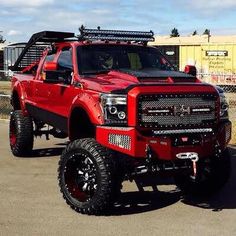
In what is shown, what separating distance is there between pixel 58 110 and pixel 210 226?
9.52 ft

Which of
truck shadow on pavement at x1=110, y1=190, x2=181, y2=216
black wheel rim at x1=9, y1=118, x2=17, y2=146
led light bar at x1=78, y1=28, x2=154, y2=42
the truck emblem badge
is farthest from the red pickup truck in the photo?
black wheel rim at x1=9, y1=118, x2=17, y2=146

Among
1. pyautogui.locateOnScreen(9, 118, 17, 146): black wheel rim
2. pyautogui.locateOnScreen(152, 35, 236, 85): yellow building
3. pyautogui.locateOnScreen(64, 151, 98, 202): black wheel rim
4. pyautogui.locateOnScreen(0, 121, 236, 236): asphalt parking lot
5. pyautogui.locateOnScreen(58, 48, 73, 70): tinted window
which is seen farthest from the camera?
pyautogui.locateOnScreen(152, 35, 236, 85): yellow building

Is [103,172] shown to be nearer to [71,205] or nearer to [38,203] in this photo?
[71,205]

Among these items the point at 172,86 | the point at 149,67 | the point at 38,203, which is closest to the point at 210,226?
the point at 172,86

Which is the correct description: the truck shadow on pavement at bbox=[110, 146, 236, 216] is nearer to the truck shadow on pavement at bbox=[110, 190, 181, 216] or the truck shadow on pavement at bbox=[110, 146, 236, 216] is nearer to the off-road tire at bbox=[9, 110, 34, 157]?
the truck shadow on pavement at bbox=[110, 190, 181, 216]

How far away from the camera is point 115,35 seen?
7.67m

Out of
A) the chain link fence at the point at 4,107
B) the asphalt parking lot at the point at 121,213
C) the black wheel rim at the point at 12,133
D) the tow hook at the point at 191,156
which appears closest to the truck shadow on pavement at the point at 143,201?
the asphalt parking lot at the point at 121,213

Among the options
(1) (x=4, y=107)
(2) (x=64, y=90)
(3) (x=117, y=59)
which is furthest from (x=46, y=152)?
(1) (x=4, y=107)

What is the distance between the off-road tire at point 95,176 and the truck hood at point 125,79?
66 cm

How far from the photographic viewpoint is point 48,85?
7.82 metres

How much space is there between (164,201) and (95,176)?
3.98 feet

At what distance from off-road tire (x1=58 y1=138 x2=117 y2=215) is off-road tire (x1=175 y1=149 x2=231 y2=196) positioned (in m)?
1.36

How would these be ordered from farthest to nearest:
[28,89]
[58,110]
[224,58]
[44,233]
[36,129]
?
[224,58], [36,129], [28,89], [58,110], [44,233]

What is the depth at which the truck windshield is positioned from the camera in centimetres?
698
